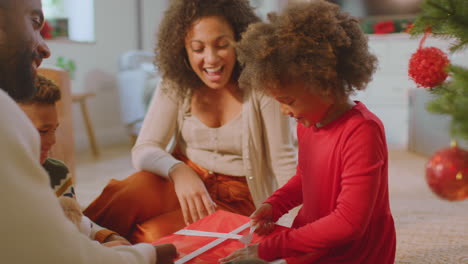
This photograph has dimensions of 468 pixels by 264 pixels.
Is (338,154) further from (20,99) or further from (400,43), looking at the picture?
(400,43)

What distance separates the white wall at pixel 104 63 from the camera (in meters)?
4.00

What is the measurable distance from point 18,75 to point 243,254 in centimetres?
50

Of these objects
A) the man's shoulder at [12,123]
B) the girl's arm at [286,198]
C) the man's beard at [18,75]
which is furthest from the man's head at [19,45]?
the girl's arm at [286,198]

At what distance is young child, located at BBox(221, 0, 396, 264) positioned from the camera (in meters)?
0.85

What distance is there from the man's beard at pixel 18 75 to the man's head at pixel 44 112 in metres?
0.08

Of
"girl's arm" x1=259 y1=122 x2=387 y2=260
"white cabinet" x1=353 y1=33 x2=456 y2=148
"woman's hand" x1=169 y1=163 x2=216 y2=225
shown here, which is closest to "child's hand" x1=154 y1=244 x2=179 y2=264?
"girl's arm" x1=259 y1=122 x2=387 y2=260

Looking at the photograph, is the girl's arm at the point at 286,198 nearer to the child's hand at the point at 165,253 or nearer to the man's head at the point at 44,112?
the child's hand at the point at 165,253

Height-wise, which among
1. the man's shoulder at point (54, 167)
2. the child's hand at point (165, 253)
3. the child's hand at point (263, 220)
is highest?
the man's shoulder at point (54, 167)

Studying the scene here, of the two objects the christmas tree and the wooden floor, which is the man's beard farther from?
the wooden floor

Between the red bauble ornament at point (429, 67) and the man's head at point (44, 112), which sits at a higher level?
the red bauble ornament at point (429, 67)

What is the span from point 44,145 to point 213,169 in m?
0.61

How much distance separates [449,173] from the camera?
0.71 m

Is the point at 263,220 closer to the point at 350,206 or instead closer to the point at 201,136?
the point at 350,206

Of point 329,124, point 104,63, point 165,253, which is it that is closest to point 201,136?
point 329,124
